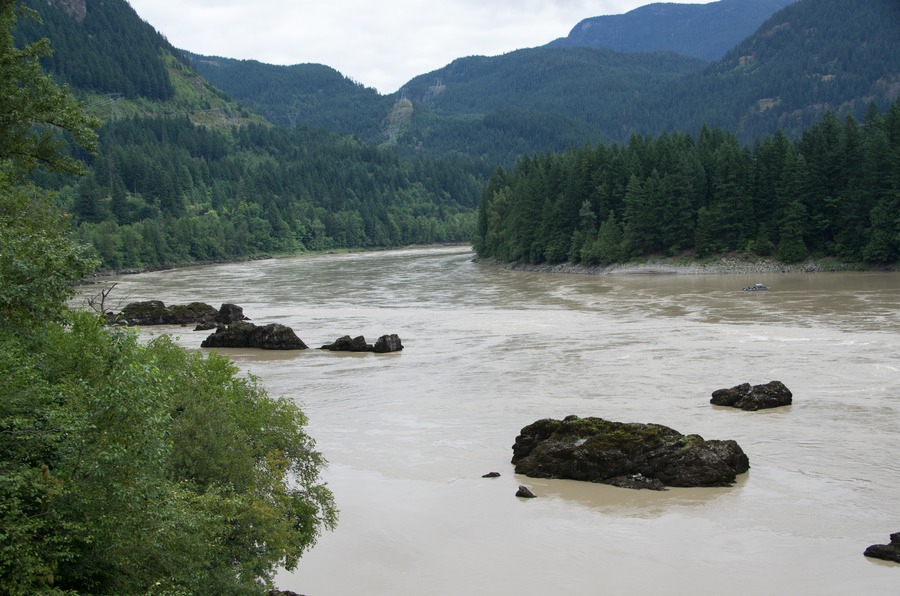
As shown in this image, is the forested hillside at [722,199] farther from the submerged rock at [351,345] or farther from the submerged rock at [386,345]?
the submerged rock at [351,345]

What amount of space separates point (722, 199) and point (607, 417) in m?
88.5

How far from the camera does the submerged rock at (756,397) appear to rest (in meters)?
37.2

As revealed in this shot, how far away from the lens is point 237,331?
6319 cm

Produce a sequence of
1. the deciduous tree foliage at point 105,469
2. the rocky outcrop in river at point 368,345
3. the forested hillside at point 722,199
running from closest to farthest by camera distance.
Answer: the deciduous tree foliage at point 105,469
the rocky outcrop in river at point 368,345
the forested hillside at point 722,199

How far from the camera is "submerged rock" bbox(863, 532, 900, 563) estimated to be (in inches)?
838

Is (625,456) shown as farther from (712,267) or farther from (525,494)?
(712,267)

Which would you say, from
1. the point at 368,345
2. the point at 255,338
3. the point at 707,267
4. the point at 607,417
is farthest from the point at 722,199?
the point at 607,417

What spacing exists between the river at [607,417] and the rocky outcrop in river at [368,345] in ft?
4.01

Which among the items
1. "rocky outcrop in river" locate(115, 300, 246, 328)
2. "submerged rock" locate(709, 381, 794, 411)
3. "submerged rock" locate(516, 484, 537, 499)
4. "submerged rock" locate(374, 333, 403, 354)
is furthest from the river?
"rocky outcrop in river" locate(115, 300, 246, 328)

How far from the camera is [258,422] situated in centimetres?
2255

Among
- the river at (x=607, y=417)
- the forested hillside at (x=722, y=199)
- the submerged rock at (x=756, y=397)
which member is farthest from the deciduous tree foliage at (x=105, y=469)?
the forested hillside at (x=722, y=199)

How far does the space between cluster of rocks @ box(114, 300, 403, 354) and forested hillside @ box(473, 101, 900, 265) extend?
63782 mm

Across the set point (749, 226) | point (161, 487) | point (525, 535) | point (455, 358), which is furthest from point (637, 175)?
point (161, 487)

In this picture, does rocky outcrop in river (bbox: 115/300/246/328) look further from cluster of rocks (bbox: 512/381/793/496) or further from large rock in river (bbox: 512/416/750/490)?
large rock in river (bbox: 512/416/750/490)
